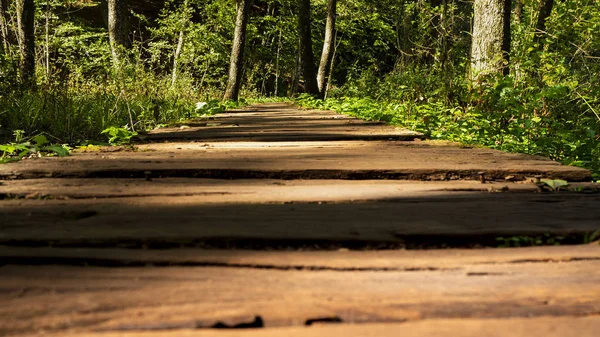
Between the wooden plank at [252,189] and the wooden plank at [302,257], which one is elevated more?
the wooden plank at [302,257]

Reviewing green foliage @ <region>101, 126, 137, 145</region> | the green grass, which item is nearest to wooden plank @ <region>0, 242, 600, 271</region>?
the green grass

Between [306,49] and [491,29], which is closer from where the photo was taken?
[491,29]

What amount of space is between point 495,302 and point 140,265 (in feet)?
2.49

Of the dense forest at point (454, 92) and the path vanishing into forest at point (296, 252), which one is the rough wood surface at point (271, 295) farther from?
the dense forest at point (454, 92)

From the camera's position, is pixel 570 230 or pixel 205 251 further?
pixel 570 230

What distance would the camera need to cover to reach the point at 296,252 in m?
1.43

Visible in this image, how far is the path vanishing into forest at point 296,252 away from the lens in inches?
39.5

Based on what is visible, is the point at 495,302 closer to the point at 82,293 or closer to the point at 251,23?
the point at 82,293

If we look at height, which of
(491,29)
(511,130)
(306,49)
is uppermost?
(306,49)

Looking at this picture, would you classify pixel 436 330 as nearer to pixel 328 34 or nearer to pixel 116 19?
pixel 116 19

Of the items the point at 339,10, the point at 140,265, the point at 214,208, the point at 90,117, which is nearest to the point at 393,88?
the point at 90,117

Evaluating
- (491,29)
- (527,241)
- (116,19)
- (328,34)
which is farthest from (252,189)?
(328,34)

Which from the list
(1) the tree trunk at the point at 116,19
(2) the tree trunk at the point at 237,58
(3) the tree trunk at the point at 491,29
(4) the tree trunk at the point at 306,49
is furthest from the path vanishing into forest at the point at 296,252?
(4) the tree trunk at the point at 306,49

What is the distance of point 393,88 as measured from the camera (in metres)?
10.7
